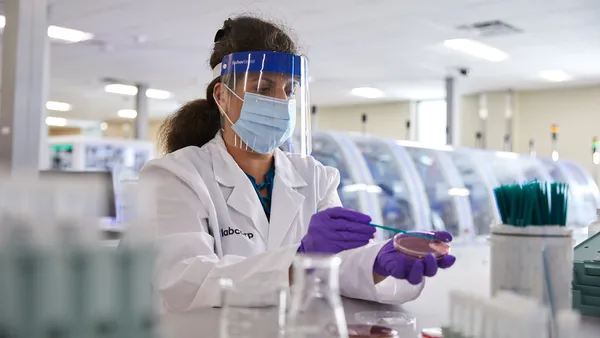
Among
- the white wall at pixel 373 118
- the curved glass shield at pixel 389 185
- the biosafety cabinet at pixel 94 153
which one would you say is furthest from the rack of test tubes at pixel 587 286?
the white wall at pixel 373 118

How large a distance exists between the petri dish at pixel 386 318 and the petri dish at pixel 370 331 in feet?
0.14

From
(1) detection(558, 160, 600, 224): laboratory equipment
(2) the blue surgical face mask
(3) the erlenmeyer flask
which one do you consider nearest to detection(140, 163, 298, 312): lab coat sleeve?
(2) the blue surgical face mask

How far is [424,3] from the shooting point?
547 centimetres

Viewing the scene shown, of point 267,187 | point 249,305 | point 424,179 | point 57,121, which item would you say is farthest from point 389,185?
point 57,121

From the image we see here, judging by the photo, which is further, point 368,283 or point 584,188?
point 584,188

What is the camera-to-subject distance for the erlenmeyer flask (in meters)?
0.64

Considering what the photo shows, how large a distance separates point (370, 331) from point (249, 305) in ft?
1.00

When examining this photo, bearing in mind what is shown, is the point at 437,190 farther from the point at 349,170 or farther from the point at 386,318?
the point at 386,318

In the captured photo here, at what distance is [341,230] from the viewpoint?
1150 millimetres

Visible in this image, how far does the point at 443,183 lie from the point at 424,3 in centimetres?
165

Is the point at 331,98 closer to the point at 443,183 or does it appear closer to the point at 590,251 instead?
the point at 443,183

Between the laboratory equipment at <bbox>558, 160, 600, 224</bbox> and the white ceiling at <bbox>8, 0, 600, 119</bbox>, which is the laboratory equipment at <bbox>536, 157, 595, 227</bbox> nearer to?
the laboratory equipment at <bbox>558, 160, 600, 224</bbox>

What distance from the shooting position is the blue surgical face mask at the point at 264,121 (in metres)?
1.63

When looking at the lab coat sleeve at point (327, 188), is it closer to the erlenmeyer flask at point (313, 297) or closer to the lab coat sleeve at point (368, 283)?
the lab coat sleeve at point (368, 283)
